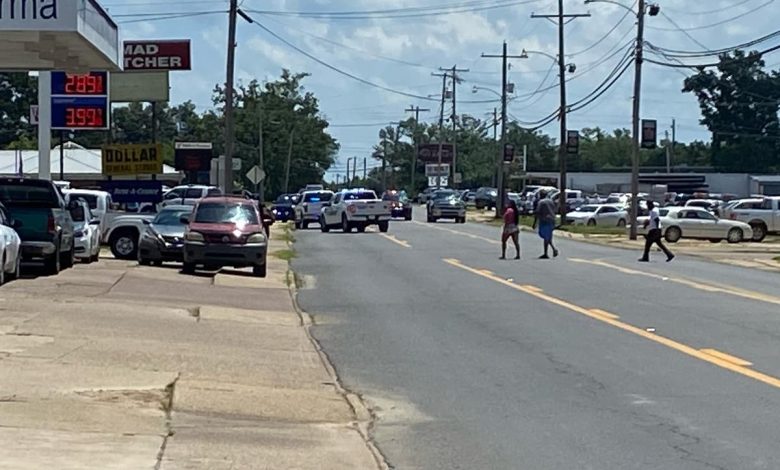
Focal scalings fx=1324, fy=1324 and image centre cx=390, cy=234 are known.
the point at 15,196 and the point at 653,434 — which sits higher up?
the point at 15,196

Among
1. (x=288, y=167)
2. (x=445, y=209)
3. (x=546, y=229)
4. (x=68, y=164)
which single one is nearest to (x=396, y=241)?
(x=546, y=229)

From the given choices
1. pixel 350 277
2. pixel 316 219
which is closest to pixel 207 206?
pixel 350 277

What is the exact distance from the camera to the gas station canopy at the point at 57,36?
21.8 m

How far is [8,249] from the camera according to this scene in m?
21.8

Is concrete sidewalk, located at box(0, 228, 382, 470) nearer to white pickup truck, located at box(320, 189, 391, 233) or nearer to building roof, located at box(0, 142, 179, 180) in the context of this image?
white pickup truck, located at box(320, 189, 391, 233)

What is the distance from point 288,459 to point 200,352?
6.00m

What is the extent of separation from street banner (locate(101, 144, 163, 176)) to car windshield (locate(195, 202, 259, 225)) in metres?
10.7

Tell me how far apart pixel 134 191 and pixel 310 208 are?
75.8ft

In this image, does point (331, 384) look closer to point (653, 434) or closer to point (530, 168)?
point (653, 434)

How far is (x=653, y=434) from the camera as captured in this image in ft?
34.6

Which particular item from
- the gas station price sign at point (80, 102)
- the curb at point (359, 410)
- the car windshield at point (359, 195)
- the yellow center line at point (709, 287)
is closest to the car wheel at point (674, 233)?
the car windshield at point (359, 195)

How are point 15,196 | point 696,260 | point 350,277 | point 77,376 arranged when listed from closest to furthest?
point 77,376, point 15,196, point 350,277, point 696,260

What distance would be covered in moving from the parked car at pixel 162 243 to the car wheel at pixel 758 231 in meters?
28.2

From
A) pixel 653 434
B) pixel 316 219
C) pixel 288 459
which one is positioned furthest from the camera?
pixel 316 219
